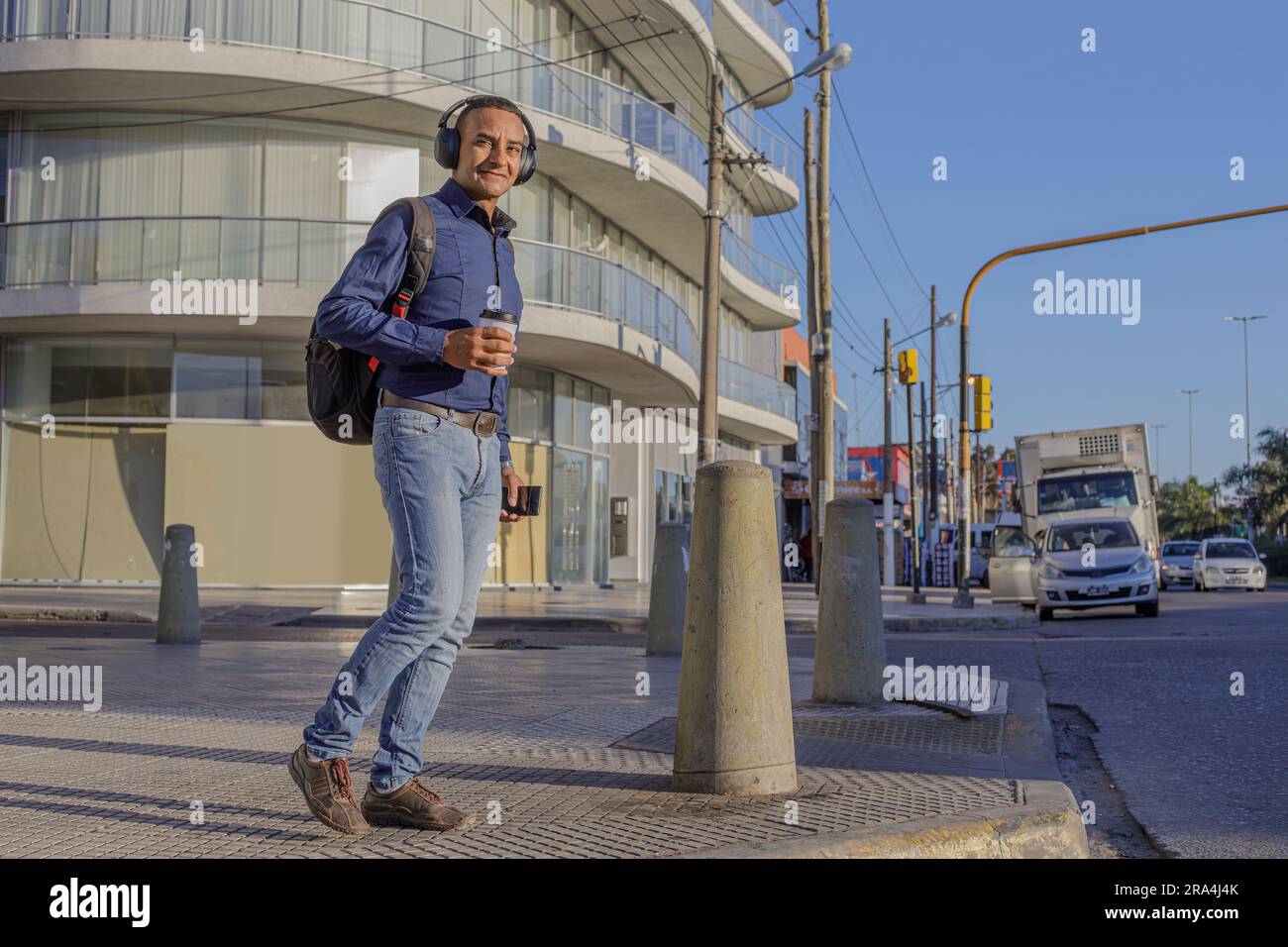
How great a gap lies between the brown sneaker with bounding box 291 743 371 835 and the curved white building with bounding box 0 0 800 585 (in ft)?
60.4

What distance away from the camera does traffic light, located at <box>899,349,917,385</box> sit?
29938mm

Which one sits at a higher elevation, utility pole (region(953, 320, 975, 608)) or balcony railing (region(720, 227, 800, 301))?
balcony railing (region(720, 227, 800, 301))

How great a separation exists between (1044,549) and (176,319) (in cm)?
1451

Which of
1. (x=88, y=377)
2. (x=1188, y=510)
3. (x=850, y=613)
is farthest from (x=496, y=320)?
(x=1188, y=510)

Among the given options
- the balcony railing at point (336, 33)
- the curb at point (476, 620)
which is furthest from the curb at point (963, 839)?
the balcony railing at point (336, 33)

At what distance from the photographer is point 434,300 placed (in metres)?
4.08

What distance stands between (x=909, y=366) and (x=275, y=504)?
1408 cm

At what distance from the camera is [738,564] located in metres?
4.54

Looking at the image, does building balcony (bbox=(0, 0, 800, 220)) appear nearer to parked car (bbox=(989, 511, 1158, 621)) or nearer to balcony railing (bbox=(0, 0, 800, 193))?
balcony railing (bbox=(0, 0, 800, 193))

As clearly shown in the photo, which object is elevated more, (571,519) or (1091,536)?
(571,519)

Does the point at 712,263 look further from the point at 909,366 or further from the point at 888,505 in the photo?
the point at 888,505

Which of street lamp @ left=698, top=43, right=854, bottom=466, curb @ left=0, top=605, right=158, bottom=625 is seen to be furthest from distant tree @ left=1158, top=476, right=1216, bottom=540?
curb @ left=0, top=605, right=158, bottom=625

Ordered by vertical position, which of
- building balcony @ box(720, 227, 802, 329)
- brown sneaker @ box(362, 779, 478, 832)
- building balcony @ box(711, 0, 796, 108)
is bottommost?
brown sneaker @ box(362, 779, 478, 832)
